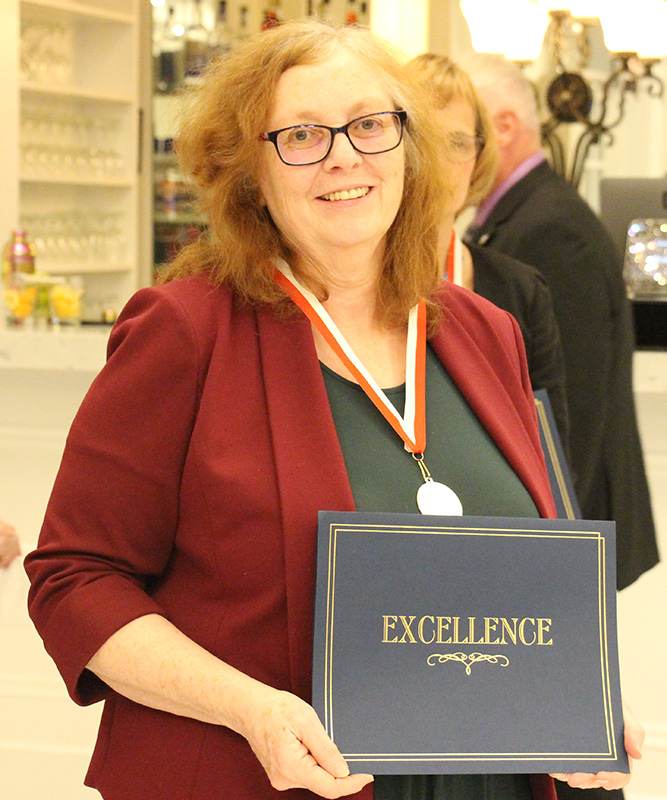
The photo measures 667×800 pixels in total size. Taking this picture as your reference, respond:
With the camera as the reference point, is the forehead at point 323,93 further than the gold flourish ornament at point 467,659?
Yes

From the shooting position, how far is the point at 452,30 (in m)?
5.62

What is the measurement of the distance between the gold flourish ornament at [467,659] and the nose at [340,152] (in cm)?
62

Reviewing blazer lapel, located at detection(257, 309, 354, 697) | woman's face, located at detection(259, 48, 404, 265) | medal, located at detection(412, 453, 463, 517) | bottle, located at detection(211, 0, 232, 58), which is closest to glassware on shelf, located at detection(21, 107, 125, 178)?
bottle, located at detection(211, 0, 232, 58)

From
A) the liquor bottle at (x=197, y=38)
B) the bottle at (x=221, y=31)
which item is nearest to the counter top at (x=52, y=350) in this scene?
the liquor bottle at (x=197, y=38)

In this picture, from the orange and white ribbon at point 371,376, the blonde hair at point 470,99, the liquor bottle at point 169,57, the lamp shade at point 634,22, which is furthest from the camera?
the liquor bottle at point 169,57

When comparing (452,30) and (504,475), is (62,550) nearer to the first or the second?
(504,475)

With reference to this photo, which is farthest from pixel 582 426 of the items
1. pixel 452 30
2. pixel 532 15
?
pixel 452 30

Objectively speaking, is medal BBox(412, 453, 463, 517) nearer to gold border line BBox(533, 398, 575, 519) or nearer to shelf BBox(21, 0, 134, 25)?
gold border line BBox(533, 398, 575, 519)

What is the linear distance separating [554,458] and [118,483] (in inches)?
32.5

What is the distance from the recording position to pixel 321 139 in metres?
1.30

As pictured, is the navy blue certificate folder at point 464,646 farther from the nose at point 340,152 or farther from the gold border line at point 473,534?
the nose at point 340,152

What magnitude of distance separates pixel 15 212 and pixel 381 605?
4.25m

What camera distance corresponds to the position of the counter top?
2502 millimetres

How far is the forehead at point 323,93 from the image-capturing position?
128cm
